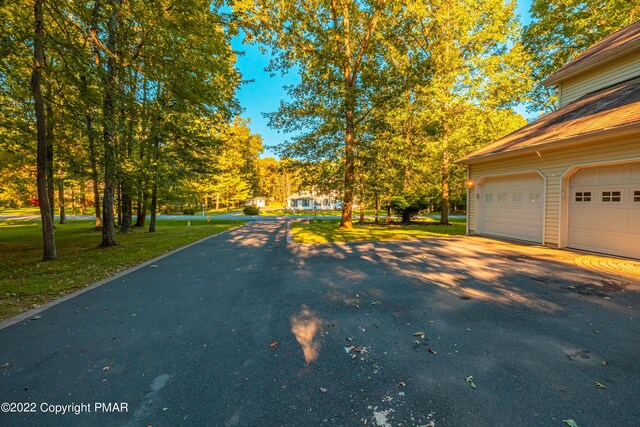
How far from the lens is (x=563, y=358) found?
105 inches

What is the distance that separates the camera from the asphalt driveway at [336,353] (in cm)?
205

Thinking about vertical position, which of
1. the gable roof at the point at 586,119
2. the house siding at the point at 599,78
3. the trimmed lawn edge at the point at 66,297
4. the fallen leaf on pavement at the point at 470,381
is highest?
A: the house siding at the point at 599,78

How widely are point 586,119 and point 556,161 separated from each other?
147 centimetres

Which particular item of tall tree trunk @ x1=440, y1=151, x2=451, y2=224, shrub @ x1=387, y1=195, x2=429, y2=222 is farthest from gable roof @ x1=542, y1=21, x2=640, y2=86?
shrub @ x1=387, y1=195, x2=429, y2=222

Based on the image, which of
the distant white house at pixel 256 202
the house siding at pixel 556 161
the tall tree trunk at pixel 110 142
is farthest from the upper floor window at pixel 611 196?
the distant white house at pixel 256 202

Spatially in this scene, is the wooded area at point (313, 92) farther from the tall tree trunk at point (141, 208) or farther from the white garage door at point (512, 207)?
the white garage door at point (512, 207)

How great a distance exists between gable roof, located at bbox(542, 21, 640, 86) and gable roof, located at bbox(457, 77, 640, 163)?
3.38 feet

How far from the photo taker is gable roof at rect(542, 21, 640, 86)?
8.85 metres

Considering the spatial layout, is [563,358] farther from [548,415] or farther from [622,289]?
[622,289]

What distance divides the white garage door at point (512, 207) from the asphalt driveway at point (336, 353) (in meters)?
4.20

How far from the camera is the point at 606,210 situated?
7301 millimetres

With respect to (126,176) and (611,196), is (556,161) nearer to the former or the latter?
(611,196)

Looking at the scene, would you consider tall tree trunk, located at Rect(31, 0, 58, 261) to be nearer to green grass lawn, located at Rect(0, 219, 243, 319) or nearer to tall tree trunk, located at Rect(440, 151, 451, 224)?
green grass lawn, located at Rect(0, 219, 243, 319)

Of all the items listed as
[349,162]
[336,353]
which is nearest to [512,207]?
[349,162]
